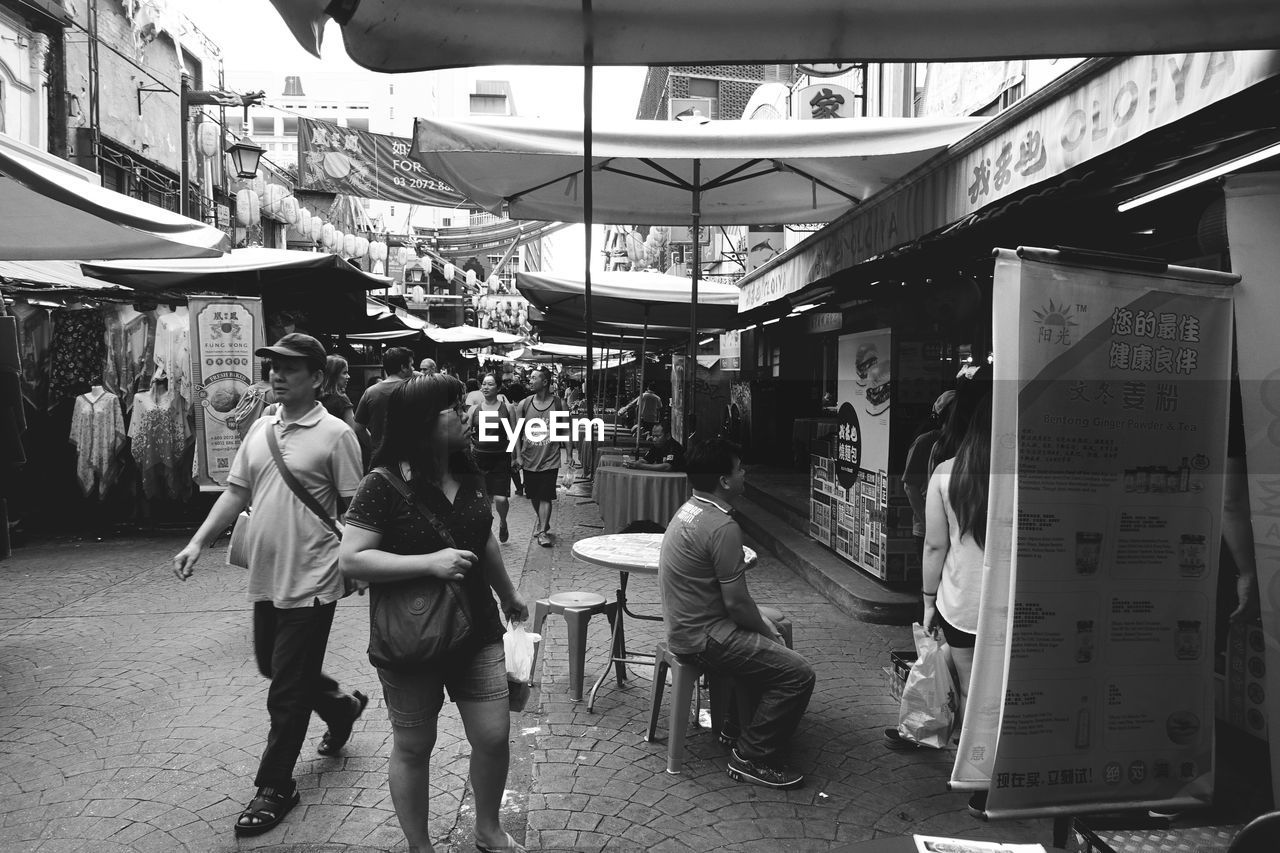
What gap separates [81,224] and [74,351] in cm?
460

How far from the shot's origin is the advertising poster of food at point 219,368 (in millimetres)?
8125

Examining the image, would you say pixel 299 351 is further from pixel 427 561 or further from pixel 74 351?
pixel 74 351

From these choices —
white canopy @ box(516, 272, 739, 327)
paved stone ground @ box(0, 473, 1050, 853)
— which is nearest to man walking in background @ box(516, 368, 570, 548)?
white canopy @ box(516, 272, 739, 327)

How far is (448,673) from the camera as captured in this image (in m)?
2.77

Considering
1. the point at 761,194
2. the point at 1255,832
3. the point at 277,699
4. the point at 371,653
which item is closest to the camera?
the point at 1255,832

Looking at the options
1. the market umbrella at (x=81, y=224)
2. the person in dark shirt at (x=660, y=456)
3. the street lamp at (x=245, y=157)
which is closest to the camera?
the market umbrella at (x=81, y=224)

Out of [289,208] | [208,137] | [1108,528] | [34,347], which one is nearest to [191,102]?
[208,137]

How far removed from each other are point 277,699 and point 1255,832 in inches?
124

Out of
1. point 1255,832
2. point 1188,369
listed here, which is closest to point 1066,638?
point 1188,369

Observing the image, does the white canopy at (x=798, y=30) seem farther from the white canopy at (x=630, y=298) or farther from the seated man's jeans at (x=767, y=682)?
the white canopy at (x=630, y=298)

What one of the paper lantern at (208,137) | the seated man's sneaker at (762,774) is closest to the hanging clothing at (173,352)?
the seated man's sneaker at (762,774)

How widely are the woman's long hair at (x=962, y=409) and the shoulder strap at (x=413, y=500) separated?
86.9 inches

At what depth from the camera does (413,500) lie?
2.70 meters

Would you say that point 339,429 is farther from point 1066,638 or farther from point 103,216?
point 1066,638
